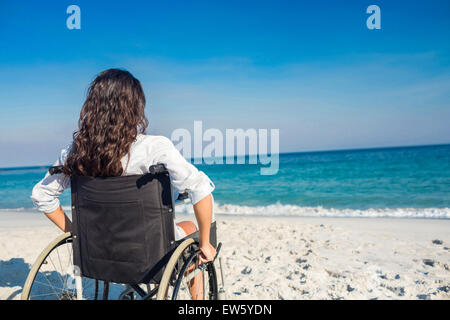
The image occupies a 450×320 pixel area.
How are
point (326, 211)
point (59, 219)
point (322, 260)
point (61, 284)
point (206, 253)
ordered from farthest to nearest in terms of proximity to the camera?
1. point (326, 211)
2. point (322, 260)
3. point (61, 284)
4. point (59, 219)
5. point (206, 253)

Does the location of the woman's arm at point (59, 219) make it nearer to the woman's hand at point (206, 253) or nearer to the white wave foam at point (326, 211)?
the woman's hand at point (206, 253)

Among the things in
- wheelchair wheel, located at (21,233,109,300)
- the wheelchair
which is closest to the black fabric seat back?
the wheelchair

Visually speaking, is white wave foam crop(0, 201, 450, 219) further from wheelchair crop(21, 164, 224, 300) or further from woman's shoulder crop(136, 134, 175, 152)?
woman's shoulder crop(136, 134, 175, 152)

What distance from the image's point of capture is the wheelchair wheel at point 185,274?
1179 mm

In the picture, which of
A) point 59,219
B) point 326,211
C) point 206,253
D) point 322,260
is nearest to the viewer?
point 206,253

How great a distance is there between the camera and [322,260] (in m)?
2.99

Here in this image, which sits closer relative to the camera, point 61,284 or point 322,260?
point 61,284

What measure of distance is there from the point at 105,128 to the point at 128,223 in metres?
0.43

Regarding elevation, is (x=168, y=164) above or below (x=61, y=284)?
above

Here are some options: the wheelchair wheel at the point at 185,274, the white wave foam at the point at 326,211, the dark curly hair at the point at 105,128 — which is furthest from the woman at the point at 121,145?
the white wave foam at the point at 326,211

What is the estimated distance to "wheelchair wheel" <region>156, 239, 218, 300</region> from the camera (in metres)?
1.18

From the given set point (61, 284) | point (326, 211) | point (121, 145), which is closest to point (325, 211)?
point (326, 211)

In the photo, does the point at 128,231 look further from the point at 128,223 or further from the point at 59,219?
the point at 59,219
